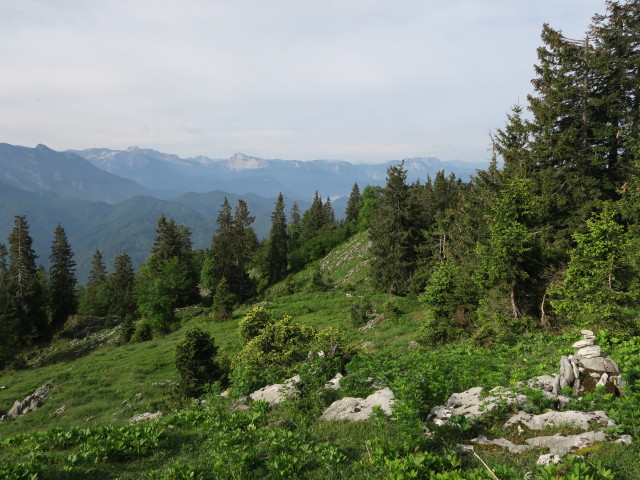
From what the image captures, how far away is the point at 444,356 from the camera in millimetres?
14492

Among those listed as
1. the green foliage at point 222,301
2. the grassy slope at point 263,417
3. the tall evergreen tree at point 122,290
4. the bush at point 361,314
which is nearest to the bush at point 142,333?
the grassy slope at point 263,417

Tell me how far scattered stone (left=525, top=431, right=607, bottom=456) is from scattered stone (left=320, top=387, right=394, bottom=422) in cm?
354

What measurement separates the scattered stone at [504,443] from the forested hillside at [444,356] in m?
0.04

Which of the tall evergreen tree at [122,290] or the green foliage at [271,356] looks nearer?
the green foliage at [271,356]

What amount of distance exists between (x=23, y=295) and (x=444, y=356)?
206ft

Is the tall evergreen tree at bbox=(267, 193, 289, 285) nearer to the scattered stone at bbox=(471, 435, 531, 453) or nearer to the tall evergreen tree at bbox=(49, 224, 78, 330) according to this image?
the tall evergreen tree at bbox=(49, 224, 78, 330)

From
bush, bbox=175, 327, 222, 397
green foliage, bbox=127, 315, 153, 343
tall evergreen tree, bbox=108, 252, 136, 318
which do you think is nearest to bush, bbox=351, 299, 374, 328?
bush, bbox=175, 327, 222, 397

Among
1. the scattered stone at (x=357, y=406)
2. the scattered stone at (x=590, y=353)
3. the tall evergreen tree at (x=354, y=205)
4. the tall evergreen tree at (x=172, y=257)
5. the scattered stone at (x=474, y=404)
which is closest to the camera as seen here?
the scattered stone at (x=474, y=404)

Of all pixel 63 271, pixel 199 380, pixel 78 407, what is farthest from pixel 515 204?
pixel 63 271

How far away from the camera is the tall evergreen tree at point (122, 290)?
60.4 m

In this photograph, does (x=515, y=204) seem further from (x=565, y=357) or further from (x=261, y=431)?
(x=261, y=431)

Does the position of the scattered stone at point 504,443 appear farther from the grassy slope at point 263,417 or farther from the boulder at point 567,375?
the boulder at point 567,375

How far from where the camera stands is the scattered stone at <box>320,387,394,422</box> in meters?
9.28

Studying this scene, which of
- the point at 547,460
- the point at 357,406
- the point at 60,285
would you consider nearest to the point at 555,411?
the point at 547,460
